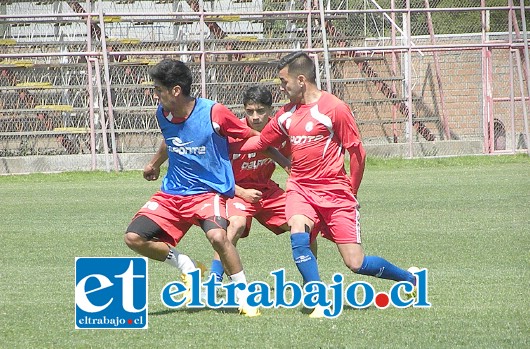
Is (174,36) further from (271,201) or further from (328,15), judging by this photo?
(271,201)

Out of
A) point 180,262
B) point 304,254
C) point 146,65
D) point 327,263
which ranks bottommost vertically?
point 327,263

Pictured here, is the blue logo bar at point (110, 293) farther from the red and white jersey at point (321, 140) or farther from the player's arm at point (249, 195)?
the red and white jersey at point (321, 140)

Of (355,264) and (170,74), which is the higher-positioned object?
(170,74)

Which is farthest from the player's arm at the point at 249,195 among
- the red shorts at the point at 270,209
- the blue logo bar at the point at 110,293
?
the blue logo bar at the point at 110,293

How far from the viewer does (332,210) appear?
7691 mm

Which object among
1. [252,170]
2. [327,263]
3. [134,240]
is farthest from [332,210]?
[327,263]

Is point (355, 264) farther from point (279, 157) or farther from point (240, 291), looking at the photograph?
point (279, 157)

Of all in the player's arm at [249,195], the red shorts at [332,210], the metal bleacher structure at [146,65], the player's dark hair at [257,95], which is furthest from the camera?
the metal bleacher structure at [146,65]

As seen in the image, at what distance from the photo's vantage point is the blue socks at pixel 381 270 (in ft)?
25.0

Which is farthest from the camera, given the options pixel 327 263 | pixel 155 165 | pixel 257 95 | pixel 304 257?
pixel 327 263

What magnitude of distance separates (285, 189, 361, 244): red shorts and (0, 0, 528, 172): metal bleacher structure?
14.5m

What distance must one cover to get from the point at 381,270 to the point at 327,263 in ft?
7.68

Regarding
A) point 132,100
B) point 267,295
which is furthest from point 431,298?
point 132,100

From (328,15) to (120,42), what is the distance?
5147 millimetres
